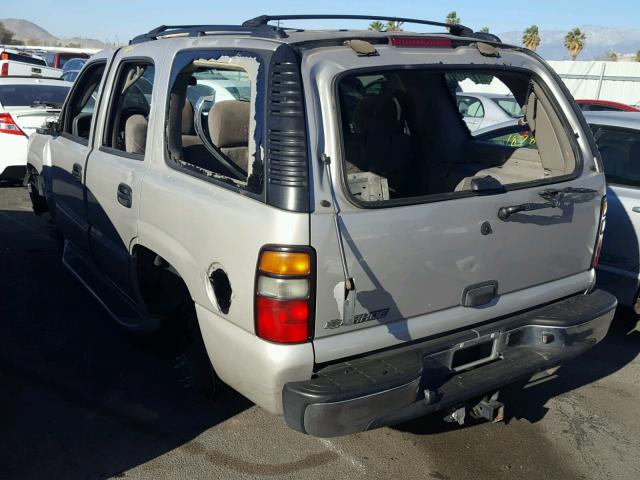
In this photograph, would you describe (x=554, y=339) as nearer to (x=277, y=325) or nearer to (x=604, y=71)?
(x=277, y=325)

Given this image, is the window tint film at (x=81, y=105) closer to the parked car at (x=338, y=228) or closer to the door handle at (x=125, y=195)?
the parked car at (x=338, y=228)

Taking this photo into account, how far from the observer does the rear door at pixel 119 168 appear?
3.74 metres

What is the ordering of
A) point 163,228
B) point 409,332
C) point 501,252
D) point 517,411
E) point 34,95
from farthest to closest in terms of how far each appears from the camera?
point 34,95, point 517,411, point 163,228, point 501,252, point 409,332

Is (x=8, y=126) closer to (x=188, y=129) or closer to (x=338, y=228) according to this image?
(x=188, y=129)

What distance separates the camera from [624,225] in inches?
187

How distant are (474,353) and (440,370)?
27 cm

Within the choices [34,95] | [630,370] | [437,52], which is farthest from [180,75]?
[34,95]

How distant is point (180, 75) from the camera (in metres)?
3.48

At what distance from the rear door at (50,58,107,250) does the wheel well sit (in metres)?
0.92

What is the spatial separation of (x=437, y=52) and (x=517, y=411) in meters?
2.14

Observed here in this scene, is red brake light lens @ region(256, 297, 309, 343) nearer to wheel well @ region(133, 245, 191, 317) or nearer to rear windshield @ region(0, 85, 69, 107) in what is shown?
wheel well @ region(133, 245, 191, 317)

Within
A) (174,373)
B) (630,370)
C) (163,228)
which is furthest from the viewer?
(630,370)

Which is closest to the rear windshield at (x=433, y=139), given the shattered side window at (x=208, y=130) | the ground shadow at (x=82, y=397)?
the shattered side window at (x=208, y=130)

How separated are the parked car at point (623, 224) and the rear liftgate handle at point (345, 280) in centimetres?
293
